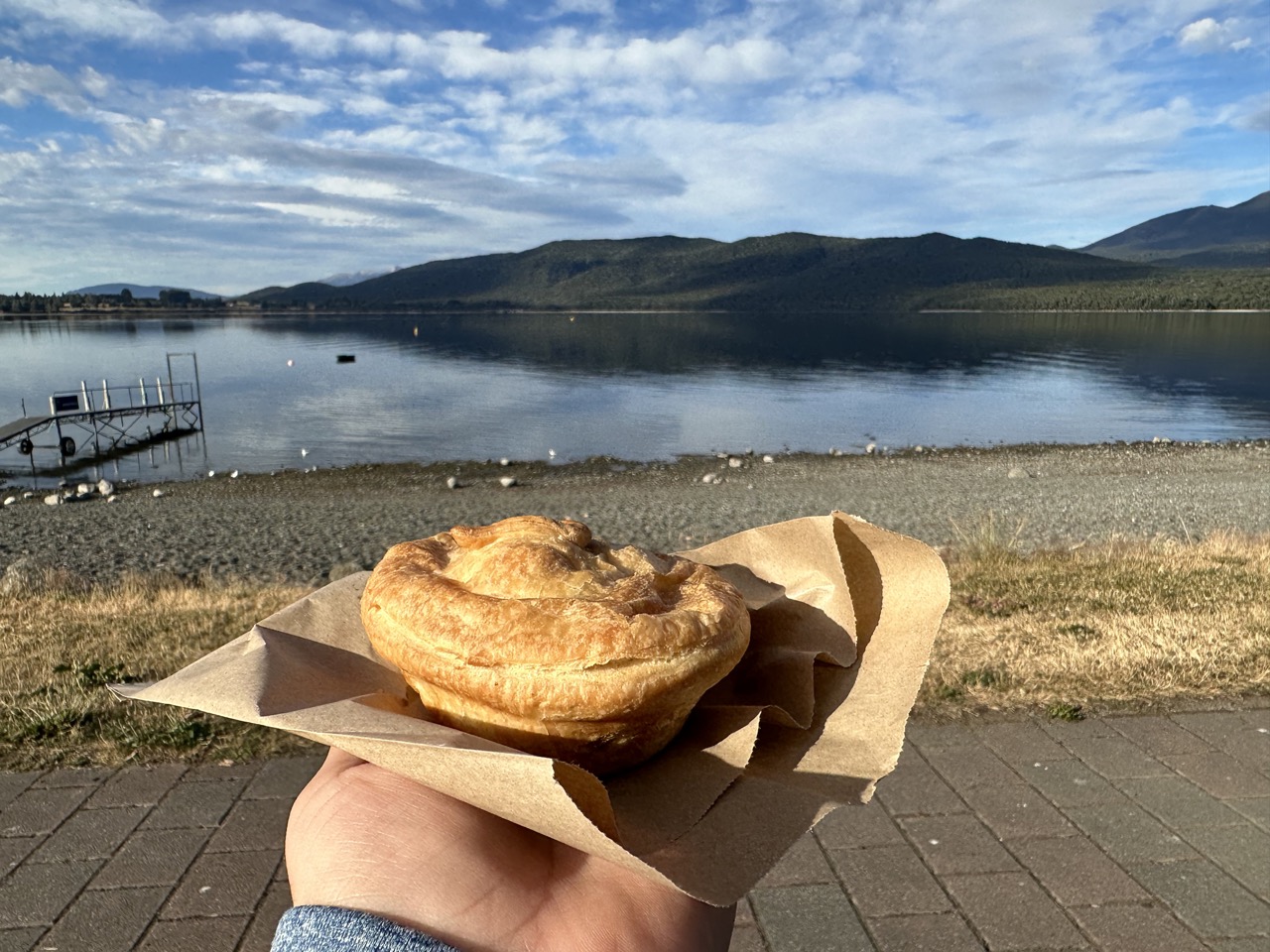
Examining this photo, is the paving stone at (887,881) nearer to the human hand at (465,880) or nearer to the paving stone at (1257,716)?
the human hand at (465,880)

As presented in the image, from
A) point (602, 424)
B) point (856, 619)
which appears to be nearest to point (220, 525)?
point (856, 619)

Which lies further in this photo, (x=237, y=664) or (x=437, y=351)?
(x=437, y=351)

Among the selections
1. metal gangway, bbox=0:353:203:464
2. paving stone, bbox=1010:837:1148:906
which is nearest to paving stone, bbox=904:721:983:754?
paving stone, bbox=1010:837:1148:906

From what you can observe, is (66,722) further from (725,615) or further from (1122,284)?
(1122,284)

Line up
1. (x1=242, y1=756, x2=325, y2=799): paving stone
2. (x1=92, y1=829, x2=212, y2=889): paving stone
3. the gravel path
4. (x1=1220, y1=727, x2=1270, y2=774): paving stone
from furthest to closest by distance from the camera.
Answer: the gravel path, (x1=1220, y1=727, x2=1270, y2=774): paving stone, (x1=242, y1=756, x2=325, y2=799): paving stone, (x1=92, y1=829, x2=212, y2=889): paving stone

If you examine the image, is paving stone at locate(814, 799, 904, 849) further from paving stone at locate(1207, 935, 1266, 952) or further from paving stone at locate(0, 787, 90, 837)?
paving stone at locate(0, 787, 90, 837)

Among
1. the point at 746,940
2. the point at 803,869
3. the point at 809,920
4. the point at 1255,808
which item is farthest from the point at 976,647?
the point at 746,940
